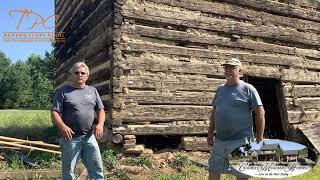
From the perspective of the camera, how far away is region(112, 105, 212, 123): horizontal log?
285 inches

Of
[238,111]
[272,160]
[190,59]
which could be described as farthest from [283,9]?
[272,160]

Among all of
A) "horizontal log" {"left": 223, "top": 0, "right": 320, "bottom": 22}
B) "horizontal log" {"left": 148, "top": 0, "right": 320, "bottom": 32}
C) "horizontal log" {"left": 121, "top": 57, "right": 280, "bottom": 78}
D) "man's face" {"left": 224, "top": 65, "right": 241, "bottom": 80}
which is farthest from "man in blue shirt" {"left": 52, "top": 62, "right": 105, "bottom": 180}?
"horizontal log" {"left": 223, "top": 0, "right": 320, "bottom": 22}

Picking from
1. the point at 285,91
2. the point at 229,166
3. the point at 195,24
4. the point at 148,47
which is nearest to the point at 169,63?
the point at 148,47

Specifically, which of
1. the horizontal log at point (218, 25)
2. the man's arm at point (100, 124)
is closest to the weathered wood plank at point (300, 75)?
the horizontal log at point (218, 25)

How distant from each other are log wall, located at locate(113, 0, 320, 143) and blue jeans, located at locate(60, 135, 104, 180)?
8.69 ft

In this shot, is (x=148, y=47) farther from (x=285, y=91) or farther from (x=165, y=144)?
(x=285, y=91)

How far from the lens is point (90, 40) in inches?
348

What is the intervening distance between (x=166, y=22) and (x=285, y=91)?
11.5 ft

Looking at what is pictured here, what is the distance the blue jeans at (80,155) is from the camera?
14.2 feet

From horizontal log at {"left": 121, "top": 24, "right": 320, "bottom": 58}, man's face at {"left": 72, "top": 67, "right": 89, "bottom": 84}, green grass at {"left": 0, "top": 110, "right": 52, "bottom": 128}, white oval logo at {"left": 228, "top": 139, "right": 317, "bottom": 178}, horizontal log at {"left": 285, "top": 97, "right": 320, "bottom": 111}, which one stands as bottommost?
green grass at {"left": 0, "top": 110, "right": 52, "bottom": 128}

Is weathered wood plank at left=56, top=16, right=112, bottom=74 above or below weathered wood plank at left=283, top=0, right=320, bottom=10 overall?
below

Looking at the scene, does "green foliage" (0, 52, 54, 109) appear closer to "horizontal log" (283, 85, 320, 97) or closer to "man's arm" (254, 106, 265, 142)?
"horizontal log" (283, 85, 320, 97)

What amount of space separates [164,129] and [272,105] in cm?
402

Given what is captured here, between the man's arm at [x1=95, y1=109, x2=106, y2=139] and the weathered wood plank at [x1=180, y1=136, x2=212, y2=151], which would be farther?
the weathered wood plank at [x1=180, y1=136, x2=212, y2=151]
